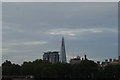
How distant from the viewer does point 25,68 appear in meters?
80.0

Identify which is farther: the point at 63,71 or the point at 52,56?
the point at 52,56

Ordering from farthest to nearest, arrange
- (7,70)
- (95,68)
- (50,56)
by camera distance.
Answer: (50,56) → (95,68) → (7,70)

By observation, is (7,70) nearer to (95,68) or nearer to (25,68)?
(25,68)

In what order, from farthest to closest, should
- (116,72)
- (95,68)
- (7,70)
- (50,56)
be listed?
(50,56), (95,68), (7,70), (116,72)

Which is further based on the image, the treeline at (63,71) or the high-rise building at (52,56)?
the high-rise building at (52,56)

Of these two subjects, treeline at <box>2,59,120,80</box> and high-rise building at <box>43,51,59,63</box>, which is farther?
high-rise building at <box>43,51,59,63</box>

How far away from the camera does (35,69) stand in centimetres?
7556

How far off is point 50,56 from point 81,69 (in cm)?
7389

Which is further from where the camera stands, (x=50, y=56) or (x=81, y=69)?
(x=50, y=56)

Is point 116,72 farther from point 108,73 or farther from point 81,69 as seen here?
point 81,69

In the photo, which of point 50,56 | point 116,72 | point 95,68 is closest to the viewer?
point 116,72

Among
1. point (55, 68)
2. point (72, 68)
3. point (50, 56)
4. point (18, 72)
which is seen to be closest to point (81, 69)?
point (72, 68)

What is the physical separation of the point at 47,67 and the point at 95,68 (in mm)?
15130

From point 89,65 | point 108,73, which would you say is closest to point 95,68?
point 89,65
